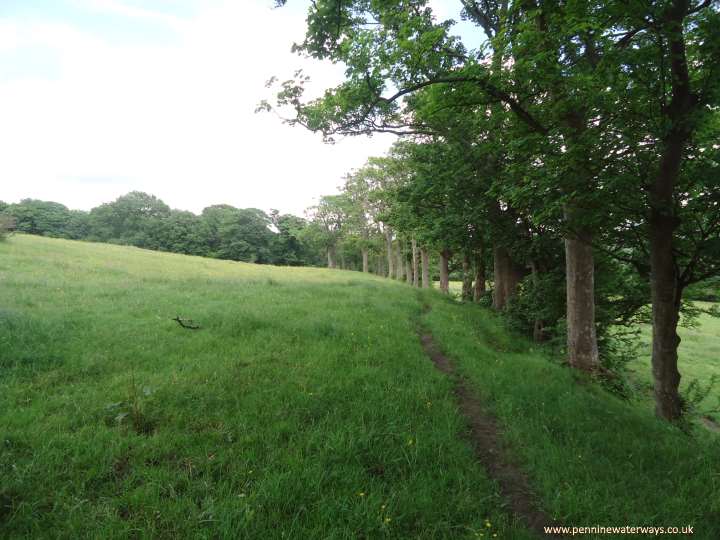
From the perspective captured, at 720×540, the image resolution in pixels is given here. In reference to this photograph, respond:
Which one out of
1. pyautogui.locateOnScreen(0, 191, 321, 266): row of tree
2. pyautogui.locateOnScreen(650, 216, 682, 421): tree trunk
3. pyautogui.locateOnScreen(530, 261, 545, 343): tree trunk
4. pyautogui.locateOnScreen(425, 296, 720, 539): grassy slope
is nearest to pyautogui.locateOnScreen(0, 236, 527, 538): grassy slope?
pyautogui.locateOnScreen(425, 296, 720, 539): grassy slope

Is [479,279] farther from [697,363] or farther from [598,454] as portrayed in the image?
[598,454]

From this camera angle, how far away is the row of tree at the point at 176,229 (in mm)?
72250

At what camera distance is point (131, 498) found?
3127mm

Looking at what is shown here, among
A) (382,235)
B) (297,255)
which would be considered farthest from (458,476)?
(297,255)

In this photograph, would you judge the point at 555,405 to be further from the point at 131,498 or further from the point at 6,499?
the point at 6,499

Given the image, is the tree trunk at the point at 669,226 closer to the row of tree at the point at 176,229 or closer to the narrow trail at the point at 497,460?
the narrow trail at the point at 497,460

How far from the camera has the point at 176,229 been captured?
244 feet

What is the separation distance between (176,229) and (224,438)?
81.9 metres

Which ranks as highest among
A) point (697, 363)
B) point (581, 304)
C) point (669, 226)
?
point (669, 226)

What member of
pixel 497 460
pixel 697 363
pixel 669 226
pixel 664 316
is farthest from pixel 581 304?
pixel 697 363

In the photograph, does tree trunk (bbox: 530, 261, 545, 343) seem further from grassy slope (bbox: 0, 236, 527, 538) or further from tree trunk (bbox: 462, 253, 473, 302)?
tree trunk (bbox: 462, 253, 473, 302)

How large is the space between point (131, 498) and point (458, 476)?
3506mm

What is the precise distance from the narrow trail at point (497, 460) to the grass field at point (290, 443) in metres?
0.15

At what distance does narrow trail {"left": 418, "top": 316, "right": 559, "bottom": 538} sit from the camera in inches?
141
